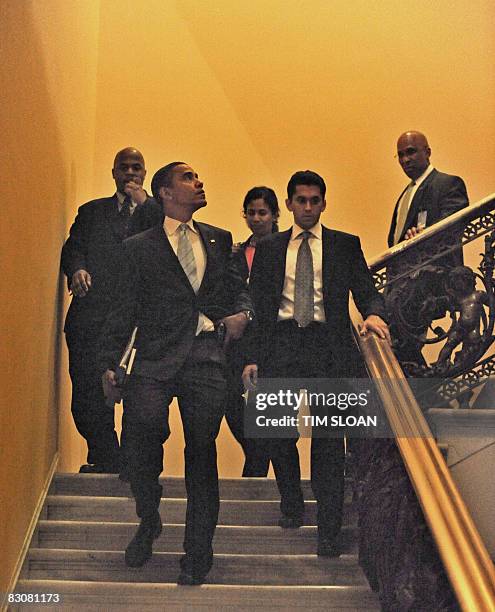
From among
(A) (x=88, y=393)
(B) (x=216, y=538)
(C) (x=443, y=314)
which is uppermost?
(C) (x=443, y=314)

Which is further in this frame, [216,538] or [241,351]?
[241,351]

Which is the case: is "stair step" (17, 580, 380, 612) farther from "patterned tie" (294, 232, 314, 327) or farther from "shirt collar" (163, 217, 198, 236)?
"shirt collar" (163, 217, 198, 236)

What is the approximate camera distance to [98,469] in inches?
234

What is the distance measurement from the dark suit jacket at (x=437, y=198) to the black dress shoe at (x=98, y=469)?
225cm

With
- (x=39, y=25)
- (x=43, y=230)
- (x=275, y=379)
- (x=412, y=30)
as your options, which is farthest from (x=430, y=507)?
(x=412, y=30)

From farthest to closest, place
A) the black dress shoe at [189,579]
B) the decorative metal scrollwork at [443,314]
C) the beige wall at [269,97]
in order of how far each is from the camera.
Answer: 1. the beige wall at [269,97]
2. the decorative metal scrollwork at [443,314]
3. the black dress shoe at [189,579]

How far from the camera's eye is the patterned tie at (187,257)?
5.29 metres

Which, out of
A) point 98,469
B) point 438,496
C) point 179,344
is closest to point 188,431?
point 179,344

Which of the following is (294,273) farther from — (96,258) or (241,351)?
(96,258)

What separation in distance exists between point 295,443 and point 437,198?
201 centimetres

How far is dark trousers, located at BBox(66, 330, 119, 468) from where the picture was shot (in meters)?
6.12

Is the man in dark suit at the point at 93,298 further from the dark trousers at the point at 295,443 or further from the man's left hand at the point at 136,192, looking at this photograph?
the dark trousers at the point at 295,443

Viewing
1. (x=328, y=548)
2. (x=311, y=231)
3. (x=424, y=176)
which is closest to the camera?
(x=328, y=548)

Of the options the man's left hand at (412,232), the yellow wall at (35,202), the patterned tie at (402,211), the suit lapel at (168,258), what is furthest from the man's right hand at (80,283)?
the patterned tie at (402,211)
